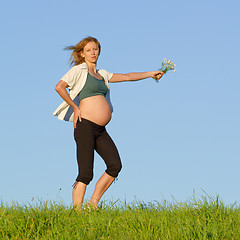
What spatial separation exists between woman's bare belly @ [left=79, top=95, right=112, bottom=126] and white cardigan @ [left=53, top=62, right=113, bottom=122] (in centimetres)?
23

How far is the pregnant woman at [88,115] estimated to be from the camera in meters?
5.65

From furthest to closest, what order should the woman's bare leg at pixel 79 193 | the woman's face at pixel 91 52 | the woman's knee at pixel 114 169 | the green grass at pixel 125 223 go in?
the woman's face at pixel 91 52 < the woman's knee at pixel 114 169 < the woman's bare leg at pixel 79 193 < the green grass at pixel 125 223

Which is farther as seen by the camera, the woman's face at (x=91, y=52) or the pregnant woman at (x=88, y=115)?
the woman's face at (x=91, y=52)

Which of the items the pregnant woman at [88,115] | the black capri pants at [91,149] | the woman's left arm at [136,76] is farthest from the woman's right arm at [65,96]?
the woman's left arm at [136,76]

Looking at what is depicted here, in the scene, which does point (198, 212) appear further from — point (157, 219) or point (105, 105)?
point (105, 105)

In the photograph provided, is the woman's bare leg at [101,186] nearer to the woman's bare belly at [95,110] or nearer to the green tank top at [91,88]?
the woman's bare belly at [95,110]

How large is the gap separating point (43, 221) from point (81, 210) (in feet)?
3.44

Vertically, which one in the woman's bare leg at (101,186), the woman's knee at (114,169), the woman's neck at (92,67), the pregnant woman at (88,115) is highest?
the woman's neck at (92,67)

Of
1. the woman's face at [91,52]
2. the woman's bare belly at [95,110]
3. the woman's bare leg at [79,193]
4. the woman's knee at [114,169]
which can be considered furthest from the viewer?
the woman's face at [91,52]

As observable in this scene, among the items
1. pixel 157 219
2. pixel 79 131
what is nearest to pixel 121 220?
pixel 157 219

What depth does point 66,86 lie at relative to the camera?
5.76 meters

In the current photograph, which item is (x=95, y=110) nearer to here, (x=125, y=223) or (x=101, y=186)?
(x=101, y=186)

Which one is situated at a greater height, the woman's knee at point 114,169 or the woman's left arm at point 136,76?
the woman's left arm at point 136,76

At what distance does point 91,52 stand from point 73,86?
666mm
